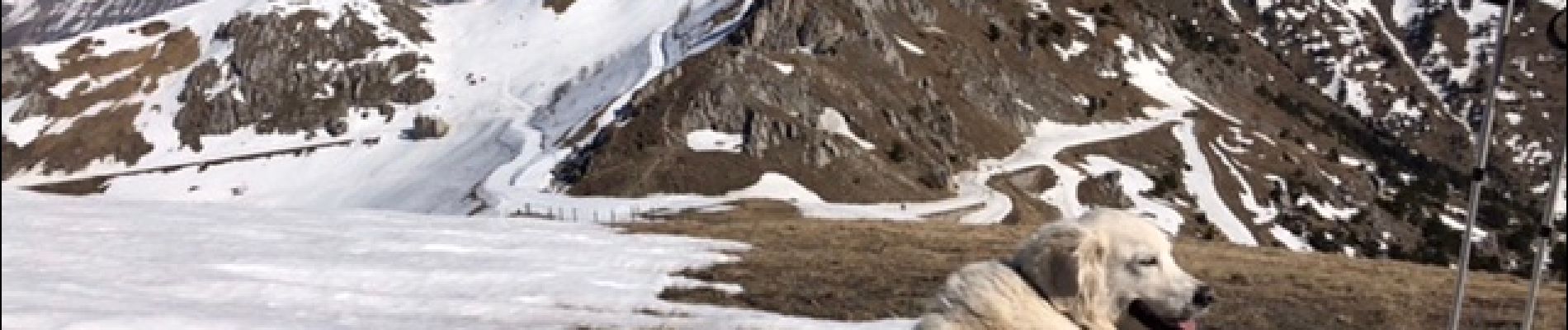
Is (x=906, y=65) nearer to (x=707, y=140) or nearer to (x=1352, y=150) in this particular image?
(x=707, y=140)

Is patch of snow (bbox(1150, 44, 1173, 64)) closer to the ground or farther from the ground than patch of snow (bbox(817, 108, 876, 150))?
farther from the ground

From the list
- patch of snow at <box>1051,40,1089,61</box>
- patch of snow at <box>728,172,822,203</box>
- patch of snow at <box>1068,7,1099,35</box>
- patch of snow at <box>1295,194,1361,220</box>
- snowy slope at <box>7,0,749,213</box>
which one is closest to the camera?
patch of snow at <box>728,172,822,203</box>

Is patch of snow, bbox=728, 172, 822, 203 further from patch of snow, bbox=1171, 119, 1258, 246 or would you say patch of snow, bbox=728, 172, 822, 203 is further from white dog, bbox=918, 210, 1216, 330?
white dog, bbox=918, 210, 1216, 330

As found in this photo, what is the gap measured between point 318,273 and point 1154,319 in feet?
51.3

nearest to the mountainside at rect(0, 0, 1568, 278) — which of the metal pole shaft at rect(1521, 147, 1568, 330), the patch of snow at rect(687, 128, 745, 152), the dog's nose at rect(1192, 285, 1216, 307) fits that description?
the patch of snow at rect(687, 128, 745, 152)

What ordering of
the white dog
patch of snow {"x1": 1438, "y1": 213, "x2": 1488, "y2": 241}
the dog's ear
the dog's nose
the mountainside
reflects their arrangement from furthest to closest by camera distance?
patch of snow {"x1": 1438, "y1": 213, "x2": 1488, "y2": 241}, the mountainside, the dog's nose, the dog's ear, the white dog

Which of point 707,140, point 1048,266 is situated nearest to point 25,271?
point 1048,266

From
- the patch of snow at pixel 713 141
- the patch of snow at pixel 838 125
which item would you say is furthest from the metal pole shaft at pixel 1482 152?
the patch of snow at pixel 838 125

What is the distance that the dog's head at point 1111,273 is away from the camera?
10.8 m

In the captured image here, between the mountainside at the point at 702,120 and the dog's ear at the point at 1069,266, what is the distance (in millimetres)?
79678

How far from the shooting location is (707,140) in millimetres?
109688

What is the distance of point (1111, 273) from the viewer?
11.2 metres

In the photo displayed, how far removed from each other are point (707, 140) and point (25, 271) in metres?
96.4

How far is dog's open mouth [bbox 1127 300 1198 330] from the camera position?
37.6 ft
